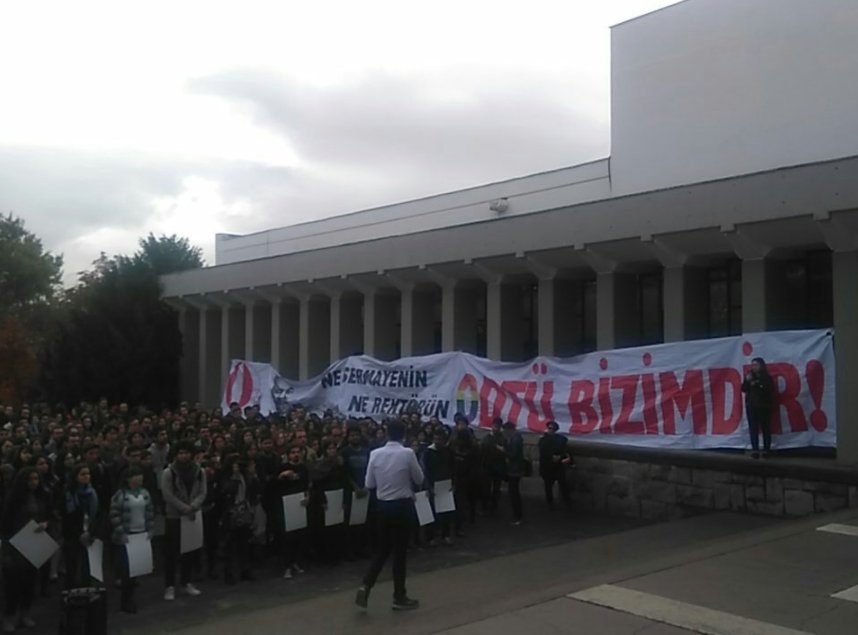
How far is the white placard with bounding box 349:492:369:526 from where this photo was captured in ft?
40.8

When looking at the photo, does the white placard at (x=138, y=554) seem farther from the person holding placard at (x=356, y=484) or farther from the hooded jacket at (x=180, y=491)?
the person holding placard at (x=356, y=484)

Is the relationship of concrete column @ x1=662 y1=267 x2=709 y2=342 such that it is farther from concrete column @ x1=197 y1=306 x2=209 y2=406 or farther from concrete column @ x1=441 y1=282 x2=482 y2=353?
concrete column @ x1=197 y1=306 x2=209 y2=406

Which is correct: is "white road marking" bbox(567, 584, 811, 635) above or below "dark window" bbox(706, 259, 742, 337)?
below

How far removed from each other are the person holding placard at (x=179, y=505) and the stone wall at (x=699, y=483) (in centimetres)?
746

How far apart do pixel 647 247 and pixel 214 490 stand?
369 inches

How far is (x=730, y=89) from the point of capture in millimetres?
26562

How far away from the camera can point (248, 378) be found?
2650 cm

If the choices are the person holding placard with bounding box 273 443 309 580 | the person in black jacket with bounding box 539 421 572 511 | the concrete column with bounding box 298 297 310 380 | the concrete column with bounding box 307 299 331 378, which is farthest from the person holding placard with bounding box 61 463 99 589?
the concrete column with bounding box 307 299 331 378

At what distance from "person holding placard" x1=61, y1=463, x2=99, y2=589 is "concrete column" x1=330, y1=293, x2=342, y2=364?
15414 mm

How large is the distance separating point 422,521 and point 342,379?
34.0 ft

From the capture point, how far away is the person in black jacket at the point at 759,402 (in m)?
13.2

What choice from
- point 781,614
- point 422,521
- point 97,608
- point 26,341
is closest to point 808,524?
point 781,614

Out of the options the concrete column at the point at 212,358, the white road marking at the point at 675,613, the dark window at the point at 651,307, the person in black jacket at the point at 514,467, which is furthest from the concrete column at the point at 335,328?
the white road marking at the point at 675,613

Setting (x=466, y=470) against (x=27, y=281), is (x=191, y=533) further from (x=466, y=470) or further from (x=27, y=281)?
(x=27, y=281)
